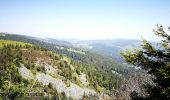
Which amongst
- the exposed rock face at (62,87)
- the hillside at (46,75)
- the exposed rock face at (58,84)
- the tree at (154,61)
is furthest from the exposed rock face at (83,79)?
the tree at (154,61)

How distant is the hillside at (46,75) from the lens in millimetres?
128500

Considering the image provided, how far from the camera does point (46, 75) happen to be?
6029 inches

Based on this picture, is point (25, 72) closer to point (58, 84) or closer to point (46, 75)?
point (46, 75)

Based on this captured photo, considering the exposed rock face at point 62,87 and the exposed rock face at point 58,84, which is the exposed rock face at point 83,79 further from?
the exposed rock face at point 62,87

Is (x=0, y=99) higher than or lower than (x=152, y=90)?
lower

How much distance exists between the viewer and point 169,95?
13531 millimetres

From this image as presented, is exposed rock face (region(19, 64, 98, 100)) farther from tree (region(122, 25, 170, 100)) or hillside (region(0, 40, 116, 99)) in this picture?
tree (region(122, 25, 170, 100))

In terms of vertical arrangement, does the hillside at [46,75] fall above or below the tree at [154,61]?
below

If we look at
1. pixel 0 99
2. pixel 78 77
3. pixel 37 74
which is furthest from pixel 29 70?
pixel 0 99

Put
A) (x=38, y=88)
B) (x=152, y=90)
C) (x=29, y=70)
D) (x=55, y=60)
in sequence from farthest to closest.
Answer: (x=55, y=60) → (x=29, y=70) → (x=38, y=88) → (x=152, y=90)

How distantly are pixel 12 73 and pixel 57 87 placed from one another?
3000cm

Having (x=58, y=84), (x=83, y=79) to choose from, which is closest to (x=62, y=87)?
(x=58, y=84)

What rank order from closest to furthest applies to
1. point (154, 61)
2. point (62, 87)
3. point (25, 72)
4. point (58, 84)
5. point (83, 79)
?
point (154, 61) → point (25, 72) → point (58, 84) → point (62, 87) → point (83, 79)

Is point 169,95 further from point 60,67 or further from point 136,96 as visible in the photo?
point 60,67
